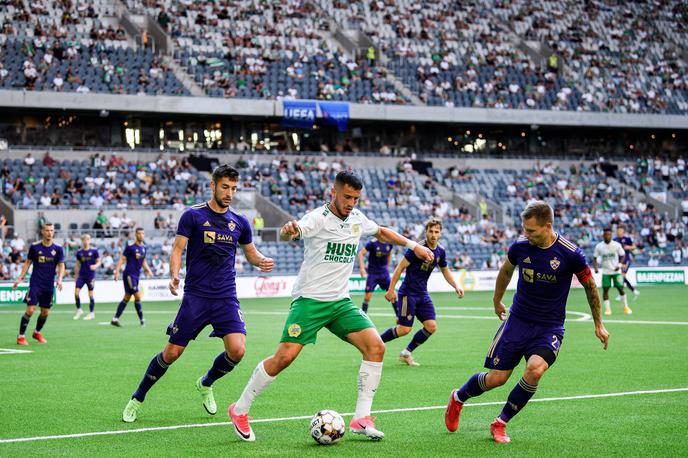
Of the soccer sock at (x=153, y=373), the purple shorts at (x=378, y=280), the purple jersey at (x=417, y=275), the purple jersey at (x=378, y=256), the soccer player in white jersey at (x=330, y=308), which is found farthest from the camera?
the purple shorts at (x=378, y=280)

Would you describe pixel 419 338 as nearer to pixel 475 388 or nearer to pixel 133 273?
pixel 475 388

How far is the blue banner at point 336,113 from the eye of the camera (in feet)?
169

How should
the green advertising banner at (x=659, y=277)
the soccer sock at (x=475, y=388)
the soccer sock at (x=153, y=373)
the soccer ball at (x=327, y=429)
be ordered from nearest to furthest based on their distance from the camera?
the soccer ball at (x=327, y=429), the soccer sock at (x=475, y=388), the soccer sock at (x=153, y=373), the green advertising banner at (x=659, y=277)

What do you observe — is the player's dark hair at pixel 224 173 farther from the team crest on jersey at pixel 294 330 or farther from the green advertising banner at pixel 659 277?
the green advertising banner at pixel 659 277

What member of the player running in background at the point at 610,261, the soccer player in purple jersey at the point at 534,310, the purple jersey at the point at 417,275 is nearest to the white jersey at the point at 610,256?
the player running in background at the point at 610,261

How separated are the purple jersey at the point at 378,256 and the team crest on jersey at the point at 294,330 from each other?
14005mm

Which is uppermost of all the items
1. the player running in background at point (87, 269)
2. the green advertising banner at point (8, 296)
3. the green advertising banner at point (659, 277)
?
the player running in background at point (87, 269)

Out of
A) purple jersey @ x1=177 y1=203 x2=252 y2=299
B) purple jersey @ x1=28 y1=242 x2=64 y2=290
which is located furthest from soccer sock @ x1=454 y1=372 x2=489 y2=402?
purple jersey @ x1=28 y1=242 x2=64 y2=290

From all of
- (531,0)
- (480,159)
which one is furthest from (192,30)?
(531,0)

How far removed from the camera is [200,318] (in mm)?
9727

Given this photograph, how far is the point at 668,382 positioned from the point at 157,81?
4086cm

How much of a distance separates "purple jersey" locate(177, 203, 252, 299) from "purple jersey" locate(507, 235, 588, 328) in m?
3.00

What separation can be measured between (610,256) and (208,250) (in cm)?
1937

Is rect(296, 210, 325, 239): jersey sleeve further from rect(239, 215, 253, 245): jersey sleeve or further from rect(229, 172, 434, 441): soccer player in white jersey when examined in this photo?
rect(239, 215, 253, 245): jersey sleeve
